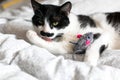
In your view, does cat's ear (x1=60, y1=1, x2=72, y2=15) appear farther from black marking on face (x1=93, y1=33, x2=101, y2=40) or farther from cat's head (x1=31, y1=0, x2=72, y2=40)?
black marking on face (x1=93, y1=33, x2=101, y2=40)

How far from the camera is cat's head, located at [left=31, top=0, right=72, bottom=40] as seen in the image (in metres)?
1.19

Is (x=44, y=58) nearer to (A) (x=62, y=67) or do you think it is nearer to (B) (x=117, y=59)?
(A) (x=62, y=67)

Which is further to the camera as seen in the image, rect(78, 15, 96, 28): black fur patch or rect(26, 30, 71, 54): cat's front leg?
rect(78, 15, 96, 28): black fur patch

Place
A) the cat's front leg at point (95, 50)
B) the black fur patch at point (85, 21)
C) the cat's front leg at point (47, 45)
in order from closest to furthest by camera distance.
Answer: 1. the cat's front leg at point (95, 50)
2. the cat's front leg at point (47, 45)
3. the black fur patch at point (85, 21)

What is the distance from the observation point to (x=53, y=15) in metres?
1.21

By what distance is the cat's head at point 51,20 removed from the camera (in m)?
1.19

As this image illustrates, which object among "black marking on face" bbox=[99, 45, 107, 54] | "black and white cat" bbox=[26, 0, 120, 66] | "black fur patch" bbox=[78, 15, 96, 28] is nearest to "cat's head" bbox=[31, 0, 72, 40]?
"black and white cat" bbox=[26, 0, 120, 66]

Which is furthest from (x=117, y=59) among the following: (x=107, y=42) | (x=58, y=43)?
(x=58, y=43)

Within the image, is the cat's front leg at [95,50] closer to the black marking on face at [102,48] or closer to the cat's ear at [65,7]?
the black marking on face at [102,48]

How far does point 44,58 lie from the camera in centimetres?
94

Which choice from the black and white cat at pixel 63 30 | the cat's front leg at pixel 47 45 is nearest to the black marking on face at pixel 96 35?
the black and white cat at pixel 63 30

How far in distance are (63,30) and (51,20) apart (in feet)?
0.33

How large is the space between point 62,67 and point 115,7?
0.89 m

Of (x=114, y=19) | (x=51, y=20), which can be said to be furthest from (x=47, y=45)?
(x=114, y=19)
